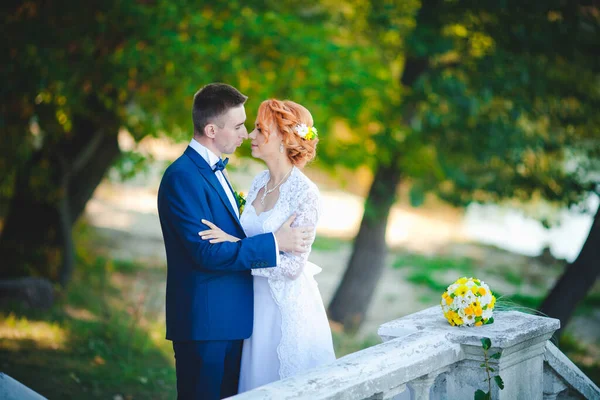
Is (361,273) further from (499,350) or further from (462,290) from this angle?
(499,350)

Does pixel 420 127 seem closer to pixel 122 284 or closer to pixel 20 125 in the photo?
pixel 20 125

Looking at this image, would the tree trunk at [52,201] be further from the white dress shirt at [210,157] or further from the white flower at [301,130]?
the white flower at [301,130]

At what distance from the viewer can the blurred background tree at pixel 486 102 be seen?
23.7 ft

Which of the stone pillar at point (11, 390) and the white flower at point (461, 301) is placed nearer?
the stone pillar at point (11, 390)

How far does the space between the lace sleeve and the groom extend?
7cm

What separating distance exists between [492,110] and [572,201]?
73.1 inches

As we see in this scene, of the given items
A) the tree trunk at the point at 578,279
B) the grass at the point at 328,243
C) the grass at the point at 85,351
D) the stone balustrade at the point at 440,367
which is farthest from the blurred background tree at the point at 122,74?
the grass at the point at 328,243

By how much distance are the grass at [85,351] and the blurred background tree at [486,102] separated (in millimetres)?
3589

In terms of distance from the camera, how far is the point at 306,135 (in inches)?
132

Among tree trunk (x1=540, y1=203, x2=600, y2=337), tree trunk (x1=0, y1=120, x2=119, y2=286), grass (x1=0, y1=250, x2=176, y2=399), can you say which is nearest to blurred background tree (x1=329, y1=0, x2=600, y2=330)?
tree trunk (x1=540, y1=203, x2=600, y2=337)

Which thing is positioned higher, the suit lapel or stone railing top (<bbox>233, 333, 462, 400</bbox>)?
the suit lapel

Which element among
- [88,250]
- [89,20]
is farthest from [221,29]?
[88,250]

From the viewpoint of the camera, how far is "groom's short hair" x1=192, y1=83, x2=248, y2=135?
10.7ft

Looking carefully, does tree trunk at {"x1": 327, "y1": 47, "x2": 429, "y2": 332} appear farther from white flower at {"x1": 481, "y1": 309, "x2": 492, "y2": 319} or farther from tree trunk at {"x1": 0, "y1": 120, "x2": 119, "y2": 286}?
white flower at {"x1": 481, "y1": 309, "x2": 492, "y2": 319}
